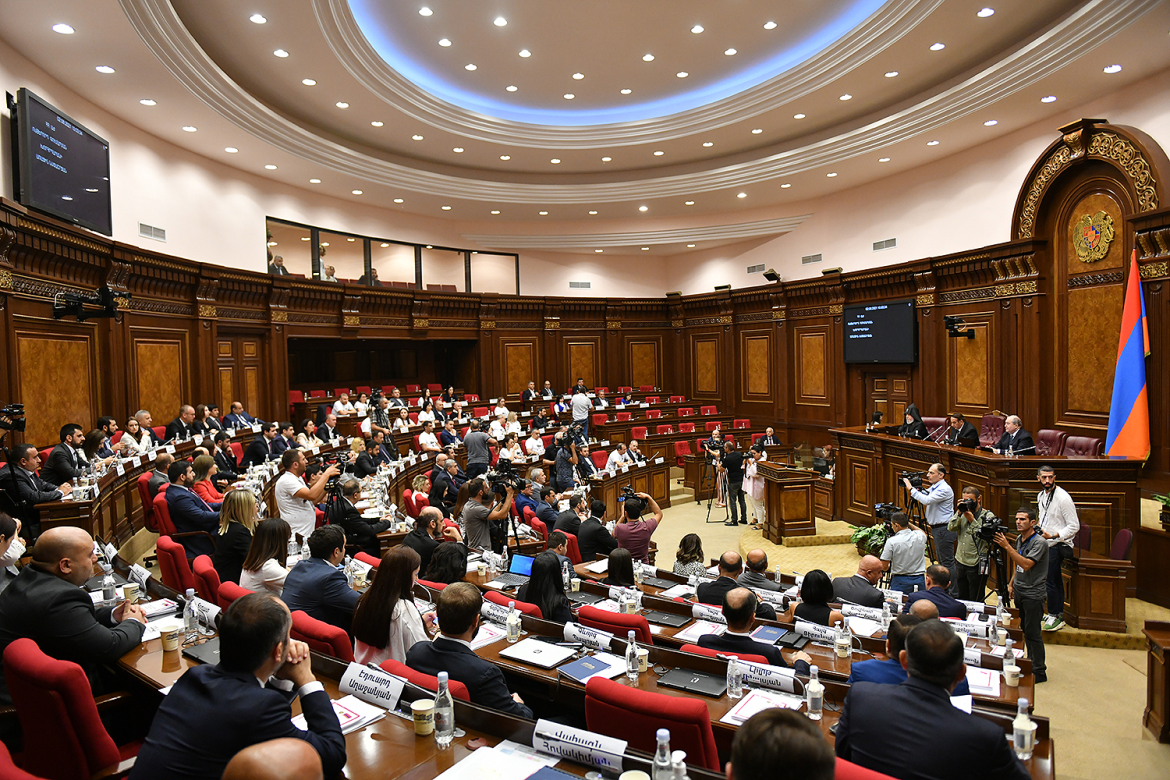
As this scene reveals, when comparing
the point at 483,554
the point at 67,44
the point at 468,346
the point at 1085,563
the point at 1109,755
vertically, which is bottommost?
the point at 1109,755

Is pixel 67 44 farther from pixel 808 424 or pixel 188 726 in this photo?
pixel 808 424

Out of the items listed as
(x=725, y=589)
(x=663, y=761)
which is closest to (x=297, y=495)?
(x=725, y=589)

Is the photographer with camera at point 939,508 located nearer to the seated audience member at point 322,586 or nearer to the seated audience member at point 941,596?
the seated audience member at point 941,596

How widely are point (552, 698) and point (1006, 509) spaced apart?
6759 mm

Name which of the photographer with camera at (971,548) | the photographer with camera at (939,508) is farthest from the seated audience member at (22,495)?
the photographer with camera at (939,508)

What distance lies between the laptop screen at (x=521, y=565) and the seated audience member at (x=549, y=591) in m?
0.98

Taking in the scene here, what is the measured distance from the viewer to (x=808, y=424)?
51.5ft

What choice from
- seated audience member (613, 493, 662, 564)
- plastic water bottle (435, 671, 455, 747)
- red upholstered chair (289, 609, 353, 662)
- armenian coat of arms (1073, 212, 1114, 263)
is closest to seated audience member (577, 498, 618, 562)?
seated audience member (613, 493, 662, 564)

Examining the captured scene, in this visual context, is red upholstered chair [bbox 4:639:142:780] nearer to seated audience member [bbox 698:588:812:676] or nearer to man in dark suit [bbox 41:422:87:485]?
seated audience member [bbox 698:588:812:676]

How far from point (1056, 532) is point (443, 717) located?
6.20 m

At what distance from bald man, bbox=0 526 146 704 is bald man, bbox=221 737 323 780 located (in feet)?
5.52

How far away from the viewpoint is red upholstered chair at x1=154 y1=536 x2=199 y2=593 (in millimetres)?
4242

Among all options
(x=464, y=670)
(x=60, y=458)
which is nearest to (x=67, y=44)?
(x=60, y=458)

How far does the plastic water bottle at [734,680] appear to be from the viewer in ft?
9.55
